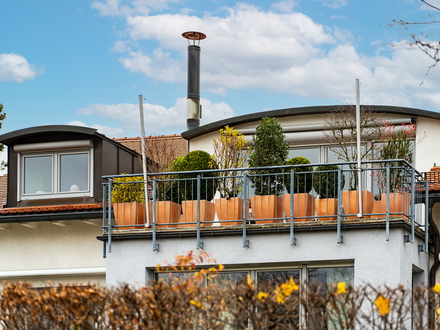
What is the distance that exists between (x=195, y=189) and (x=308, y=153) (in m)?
3.65

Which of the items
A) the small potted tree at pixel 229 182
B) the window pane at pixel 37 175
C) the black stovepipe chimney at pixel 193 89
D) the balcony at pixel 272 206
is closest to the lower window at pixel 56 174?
the window pane at pixel 37 175

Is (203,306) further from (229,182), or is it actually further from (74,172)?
(74,172)

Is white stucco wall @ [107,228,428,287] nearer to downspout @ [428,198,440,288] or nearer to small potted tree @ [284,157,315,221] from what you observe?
downspout @ [428,198,440,288]

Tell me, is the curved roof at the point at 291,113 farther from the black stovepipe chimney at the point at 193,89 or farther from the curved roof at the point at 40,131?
the black stovepipe chimney at the point at 193,89

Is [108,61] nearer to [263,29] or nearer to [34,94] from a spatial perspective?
[34,94]

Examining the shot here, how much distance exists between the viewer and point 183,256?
33.0ft

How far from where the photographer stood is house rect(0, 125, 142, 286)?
524 inches

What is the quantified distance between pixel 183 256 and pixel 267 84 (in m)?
15.0

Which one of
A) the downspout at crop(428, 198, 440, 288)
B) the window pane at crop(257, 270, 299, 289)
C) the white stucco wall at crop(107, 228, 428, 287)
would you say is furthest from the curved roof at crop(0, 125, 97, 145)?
the downspout at crop(428, 198, 440, 288)

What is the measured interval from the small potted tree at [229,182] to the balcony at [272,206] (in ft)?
0.06

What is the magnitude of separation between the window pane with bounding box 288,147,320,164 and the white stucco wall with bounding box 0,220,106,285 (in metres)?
4.64

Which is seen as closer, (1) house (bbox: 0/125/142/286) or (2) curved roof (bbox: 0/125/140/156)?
(1) house (bbox: 0/125/142/286)

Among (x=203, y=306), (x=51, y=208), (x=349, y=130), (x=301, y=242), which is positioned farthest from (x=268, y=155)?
(x=51, y=208)

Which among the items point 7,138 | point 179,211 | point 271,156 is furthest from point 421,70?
point 7,138
